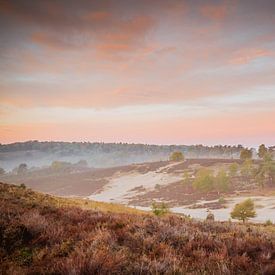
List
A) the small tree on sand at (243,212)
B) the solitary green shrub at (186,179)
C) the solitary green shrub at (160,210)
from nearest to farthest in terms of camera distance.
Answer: the solitary green shrub at (160,210), the small tree on sand at (243,212), the solitary green shrub at (186,179)

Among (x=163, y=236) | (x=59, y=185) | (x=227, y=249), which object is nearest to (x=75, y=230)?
(x=163, y=236)

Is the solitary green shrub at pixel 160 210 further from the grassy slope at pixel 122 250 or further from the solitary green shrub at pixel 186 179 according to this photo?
the solitary green shrub at pixel 186 179

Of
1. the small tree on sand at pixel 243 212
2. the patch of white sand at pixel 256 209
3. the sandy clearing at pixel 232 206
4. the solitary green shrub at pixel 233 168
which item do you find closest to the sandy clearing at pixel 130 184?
the solitary green shrub at pixel 233 168

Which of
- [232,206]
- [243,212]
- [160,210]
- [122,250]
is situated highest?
[122,250]

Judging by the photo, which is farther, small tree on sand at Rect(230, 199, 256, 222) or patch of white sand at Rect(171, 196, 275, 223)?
patch of white sand at Rect(171, 196, 275, 223)

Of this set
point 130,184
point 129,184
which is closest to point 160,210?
point 130,184

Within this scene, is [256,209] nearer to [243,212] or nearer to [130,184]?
[243,212]

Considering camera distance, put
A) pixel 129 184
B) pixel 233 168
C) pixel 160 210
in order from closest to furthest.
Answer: pixel 160 210 < pixel 233 168 < pixel 129 184

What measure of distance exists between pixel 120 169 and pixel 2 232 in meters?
148

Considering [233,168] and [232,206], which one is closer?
[232,206]

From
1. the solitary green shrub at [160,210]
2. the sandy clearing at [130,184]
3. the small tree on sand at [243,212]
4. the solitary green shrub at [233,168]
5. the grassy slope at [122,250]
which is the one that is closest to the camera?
the grassy slope at [122,250]

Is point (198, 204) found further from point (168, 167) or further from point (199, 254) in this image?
point (199, 254)

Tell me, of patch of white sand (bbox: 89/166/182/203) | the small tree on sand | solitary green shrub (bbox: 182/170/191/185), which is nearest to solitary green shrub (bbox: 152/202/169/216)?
the small tree on sand

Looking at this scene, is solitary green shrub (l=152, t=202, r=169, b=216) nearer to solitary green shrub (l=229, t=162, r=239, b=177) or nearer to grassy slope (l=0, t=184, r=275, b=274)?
grassy slope (l=0, t=184, r=275, b=274)
